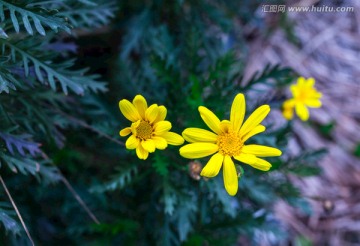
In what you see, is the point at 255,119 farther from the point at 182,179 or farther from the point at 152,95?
the point at 152,95

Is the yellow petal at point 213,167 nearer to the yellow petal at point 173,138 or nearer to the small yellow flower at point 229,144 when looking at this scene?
the small yellow flower at point 229,144

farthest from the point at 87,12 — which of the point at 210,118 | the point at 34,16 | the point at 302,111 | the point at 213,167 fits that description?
the point at 302,111

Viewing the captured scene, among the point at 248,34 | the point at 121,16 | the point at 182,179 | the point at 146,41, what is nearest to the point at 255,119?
the point at 182,179

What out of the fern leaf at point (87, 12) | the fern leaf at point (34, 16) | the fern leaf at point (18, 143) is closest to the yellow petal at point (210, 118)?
the fern leaf at point (34, 16)

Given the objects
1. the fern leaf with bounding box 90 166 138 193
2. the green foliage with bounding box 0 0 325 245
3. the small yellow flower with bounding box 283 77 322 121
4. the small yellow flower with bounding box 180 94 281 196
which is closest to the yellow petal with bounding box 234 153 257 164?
the small yellow flower with bounding box 180 94 281 196

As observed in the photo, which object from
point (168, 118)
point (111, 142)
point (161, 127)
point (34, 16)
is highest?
point (34, 16)

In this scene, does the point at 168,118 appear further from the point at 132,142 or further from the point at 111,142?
the point at 132,142
